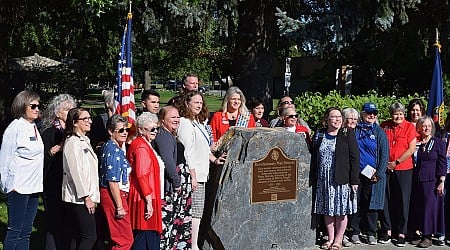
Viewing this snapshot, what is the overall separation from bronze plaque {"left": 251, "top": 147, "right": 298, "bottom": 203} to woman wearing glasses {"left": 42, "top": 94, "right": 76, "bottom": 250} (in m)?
2.11

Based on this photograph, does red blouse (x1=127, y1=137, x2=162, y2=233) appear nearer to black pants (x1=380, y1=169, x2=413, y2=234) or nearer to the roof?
black pants (x1=380, y1=169, x2=413, y2=234)

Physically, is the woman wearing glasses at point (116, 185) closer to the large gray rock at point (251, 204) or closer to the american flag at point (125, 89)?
the american flag at point (125, 89)

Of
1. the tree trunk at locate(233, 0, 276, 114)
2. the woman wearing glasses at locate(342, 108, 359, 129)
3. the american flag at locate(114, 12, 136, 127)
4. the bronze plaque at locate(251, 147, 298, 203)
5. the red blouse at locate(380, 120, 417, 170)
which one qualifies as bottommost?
the bronze plaque at locate(251, 147, 298, 203)

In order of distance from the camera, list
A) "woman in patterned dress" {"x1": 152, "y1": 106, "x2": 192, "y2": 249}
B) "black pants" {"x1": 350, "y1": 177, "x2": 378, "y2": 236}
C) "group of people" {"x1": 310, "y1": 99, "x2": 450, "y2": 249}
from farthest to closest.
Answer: "black pants" {"x1": 350, "y1": 177, "x2": 378, "y2": 236} → "group of people" {"x1": 310, "y1": 99, "x2": 450, "y2": 249} → "woman in patterned dress" {"x1": 152, "y1": 106, "x2": 192, "y2": 249}

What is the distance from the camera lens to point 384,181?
7250mm

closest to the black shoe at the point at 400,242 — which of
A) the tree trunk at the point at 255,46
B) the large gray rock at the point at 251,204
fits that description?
the large gray rock at the point at 251,204

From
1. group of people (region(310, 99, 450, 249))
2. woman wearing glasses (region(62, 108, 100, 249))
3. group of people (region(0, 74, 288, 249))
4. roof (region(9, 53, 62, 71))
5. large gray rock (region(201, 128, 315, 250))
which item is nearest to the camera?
woman wearing glasses (region(62, 108, 100, 249))

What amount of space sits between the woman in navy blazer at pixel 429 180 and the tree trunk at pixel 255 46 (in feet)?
15.2

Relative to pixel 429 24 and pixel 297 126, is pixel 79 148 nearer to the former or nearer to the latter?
pixel 297 126

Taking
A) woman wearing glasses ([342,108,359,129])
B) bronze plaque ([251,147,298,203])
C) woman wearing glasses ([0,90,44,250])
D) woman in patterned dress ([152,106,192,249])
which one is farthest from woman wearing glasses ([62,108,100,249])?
woman wearing glasses ([342,108,359,129])

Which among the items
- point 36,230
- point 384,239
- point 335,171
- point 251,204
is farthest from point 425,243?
point 36,230

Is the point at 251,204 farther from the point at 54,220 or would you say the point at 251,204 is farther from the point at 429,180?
the point at 429,180

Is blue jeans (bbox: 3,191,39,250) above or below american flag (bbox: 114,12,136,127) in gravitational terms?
below

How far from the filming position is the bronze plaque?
6.59 m
